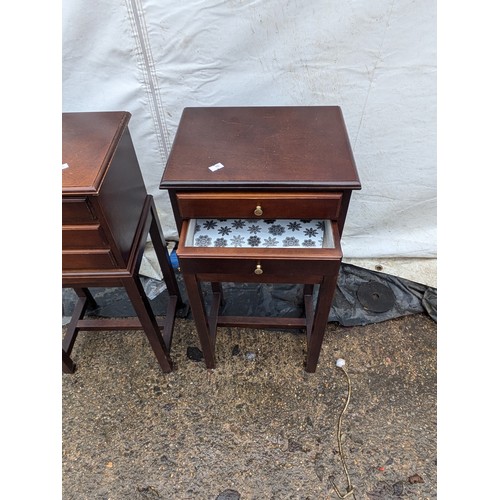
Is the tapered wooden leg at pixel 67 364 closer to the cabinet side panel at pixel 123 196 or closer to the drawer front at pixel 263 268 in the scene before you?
the cabinet side panel at pixel 123 196

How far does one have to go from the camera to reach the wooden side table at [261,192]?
108cm

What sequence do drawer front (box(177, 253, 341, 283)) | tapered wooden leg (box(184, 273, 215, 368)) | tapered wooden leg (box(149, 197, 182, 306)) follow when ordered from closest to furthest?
drawer front (box(177, 253, 341, 283)) < tapered wooden leg (box(184, 273, 215, 368)) < tapered wooden leg (box(149, 197, 182, 306))

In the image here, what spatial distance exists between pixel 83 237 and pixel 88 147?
0.88 ft

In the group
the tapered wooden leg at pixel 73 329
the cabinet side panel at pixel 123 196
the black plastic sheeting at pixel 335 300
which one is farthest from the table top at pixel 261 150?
the tapered wooden leg at pixel 73 329

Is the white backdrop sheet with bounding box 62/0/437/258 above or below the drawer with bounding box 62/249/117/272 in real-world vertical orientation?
above

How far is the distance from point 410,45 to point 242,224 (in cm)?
92

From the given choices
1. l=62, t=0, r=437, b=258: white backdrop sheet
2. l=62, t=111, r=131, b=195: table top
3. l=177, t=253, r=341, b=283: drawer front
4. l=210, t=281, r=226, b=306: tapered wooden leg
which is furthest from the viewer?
l=210, t=281, r=226, b=306: tapered wooden leg

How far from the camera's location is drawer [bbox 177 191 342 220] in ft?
3.56

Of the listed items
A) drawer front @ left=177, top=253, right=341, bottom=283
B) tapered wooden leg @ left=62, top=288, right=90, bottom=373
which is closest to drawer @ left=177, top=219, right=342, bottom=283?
drawer front @ left=177, top=253, right=341, bottom=283

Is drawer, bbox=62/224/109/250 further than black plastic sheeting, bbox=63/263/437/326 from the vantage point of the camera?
No

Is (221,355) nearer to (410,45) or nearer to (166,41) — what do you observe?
(166,41)


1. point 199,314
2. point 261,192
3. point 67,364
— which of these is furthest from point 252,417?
point 261,192

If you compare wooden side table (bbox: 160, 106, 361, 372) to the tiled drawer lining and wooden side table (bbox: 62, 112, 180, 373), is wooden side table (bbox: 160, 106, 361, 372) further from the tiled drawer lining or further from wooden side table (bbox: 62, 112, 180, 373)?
wooden side table (bbox: 62, 112, 180, 373)

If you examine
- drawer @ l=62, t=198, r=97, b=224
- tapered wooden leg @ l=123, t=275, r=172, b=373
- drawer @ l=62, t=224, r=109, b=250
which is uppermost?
drawer @ l=62, t=198, r=97, b=224
